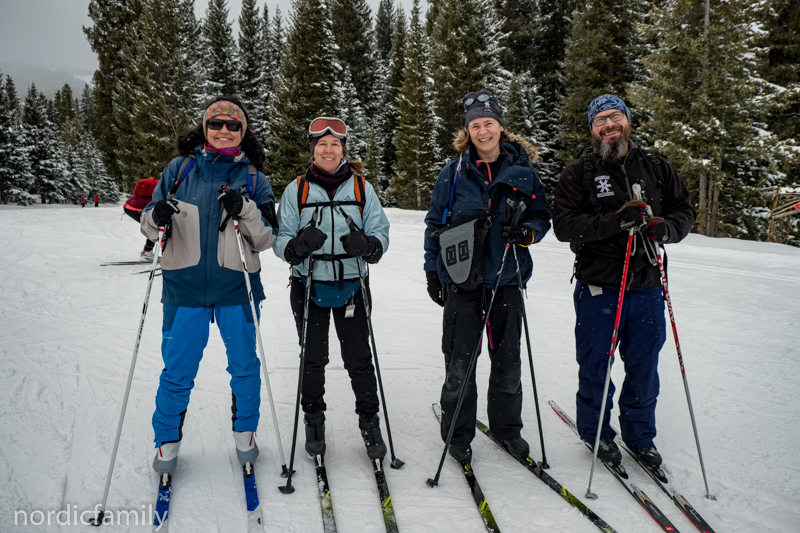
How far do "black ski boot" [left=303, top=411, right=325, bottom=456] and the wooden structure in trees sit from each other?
1595 centimetres

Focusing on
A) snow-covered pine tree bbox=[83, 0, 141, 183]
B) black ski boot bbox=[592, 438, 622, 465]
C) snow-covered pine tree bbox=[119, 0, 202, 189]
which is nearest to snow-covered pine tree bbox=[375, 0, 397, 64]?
snow-covered pine tree bbox=[119, 0, 202, 189]

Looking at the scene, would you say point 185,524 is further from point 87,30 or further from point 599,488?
point 87,30

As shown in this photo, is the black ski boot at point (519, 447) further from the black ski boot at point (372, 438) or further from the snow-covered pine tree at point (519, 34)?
the snow-covered pine tree at point (519, 34)

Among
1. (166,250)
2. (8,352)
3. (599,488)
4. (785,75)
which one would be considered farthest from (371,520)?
(785,75)

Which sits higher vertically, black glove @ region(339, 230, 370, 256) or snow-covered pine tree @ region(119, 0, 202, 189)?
snow-covered pine tree @ region(119, 0, 202, 189)

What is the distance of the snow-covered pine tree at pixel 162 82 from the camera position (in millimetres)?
25469

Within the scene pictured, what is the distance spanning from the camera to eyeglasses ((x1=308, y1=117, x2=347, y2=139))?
292 cm

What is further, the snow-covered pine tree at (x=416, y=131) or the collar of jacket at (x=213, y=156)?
the snow-covered pine tree at (x=416, y=131)

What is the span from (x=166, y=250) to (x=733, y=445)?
4.09m

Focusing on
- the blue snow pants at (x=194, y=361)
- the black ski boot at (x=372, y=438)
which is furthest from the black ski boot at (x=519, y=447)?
the blue snow pants at (x=194, y=361)

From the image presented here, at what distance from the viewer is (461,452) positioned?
9.73ft

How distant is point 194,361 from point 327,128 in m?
1.69

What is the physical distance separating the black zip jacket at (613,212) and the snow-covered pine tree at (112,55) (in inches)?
1349

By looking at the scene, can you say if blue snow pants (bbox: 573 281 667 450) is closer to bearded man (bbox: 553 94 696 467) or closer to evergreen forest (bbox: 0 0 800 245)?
bearded man (bbox: 553 94 696 467)
